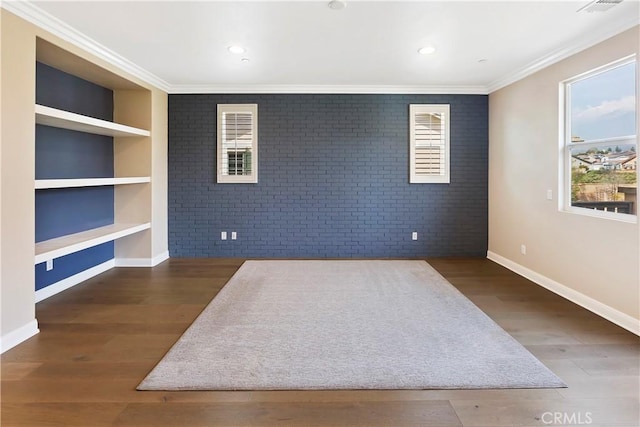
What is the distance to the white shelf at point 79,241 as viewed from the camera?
346 cm

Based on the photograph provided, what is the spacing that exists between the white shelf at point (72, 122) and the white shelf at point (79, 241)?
3.87 ft

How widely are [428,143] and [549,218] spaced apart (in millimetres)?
2190

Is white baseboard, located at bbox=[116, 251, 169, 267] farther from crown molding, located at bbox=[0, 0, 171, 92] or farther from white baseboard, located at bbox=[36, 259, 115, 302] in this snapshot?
crown molding, located at bbox=[0, 0, 171, 92]

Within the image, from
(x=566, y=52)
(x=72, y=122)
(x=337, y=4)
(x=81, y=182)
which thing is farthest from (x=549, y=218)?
(x=72, y=122)

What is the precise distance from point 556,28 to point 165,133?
5107 millimetres

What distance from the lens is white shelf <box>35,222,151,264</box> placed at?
3459mm

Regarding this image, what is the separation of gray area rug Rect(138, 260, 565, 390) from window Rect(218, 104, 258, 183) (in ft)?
6.88

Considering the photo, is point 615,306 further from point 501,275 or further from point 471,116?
point 471,116

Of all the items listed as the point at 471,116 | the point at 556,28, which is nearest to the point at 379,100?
the point at 471,116

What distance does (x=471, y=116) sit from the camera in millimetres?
6004

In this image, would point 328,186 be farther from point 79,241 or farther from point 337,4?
point 79,241

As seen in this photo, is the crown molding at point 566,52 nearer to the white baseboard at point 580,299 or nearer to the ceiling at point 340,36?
the ceiling at point 340,36

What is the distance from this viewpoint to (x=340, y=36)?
374 cm

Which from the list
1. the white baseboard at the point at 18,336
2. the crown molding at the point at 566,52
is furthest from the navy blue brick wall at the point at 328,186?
the white baseboard at the point at 18,336
